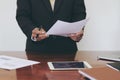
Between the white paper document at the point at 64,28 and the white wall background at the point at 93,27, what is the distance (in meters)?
1.30

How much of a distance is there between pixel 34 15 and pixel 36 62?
59 centimetres

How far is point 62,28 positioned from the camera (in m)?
1.65

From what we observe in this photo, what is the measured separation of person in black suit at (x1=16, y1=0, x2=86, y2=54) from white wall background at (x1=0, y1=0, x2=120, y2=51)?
3.08 feet

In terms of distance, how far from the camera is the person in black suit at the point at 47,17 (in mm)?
1996

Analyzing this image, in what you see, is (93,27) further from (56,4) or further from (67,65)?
(67,65)

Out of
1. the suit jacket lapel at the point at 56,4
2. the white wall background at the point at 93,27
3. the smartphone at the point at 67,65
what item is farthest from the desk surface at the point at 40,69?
the white wall background at the point at 93,27

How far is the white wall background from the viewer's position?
2.96m

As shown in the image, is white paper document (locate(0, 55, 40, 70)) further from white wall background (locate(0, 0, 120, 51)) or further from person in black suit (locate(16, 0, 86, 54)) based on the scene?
white wall background (locate(0, 0, 120, 51))

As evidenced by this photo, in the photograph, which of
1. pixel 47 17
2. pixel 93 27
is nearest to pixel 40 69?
pixel 47 17

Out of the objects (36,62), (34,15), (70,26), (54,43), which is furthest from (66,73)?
(34,15)

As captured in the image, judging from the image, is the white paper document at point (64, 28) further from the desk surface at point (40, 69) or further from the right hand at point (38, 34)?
the desk surface at point (40, 69)

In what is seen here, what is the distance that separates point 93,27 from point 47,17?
115 centimetres

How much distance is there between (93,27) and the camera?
308cm

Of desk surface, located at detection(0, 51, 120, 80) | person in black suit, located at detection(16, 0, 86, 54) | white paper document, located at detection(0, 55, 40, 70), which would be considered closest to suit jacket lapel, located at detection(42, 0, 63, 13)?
person in black suit, located at detection(16, 0, 86, 54)
